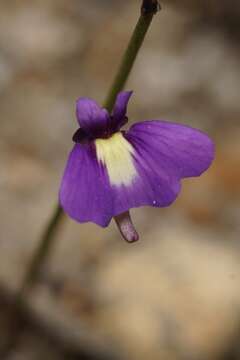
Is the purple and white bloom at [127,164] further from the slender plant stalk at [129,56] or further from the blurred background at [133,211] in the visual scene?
the blurred background at [133,211]

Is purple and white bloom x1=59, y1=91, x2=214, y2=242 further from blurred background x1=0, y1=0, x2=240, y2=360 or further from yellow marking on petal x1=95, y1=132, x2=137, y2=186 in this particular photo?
blurred background x1=0, y1=0, x2=240, y2=360

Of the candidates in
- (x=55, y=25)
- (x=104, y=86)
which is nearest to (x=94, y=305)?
(x=104, y=86)

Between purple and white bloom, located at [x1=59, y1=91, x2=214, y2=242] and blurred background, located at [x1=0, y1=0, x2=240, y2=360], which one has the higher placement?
purple and white bloom, located at [x1=59, y1=91, x2=214, y2=242]

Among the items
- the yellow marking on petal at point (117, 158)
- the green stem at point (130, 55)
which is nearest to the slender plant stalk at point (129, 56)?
the green stem at point (130, 55)

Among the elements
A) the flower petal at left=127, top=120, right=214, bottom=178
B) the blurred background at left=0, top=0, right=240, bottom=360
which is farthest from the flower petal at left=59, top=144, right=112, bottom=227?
the blurred background at left=0, top=0, right=240, bottom=360

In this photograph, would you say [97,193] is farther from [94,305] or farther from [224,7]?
[224,7]

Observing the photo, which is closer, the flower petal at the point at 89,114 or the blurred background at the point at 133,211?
the flower petal at the point at 89,114

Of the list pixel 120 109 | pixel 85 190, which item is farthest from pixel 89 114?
pixel 85 190
